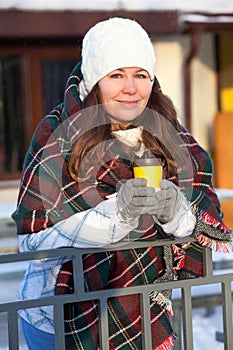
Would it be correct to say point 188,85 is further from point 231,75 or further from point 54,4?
point 54,4

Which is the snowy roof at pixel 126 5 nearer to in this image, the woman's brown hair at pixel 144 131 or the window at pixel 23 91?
the window at pixel 23 91

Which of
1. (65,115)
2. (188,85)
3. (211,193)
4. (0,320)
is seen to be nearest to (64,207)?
(65,115)

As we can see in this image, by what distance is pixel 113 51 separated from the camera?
2311mm

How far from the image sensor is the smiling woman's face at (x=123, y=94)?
2295mm

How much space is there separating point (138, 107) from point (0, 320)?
3.29 metres

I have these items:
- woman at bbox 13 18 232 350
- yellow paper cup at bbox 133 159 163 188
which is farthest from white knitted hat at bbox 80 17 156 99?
yellow paper cup at bbox 133 159 163 188

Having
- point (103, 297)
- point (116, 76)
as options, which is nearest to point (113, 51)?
point (116, 76)

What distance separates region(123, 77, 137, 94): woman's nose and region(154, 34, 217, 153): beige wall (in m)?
6.21

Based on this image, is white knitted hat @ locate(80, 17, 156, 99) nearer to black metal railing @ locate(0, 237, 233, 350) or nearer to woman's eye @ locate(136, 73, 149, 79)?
woman's eye @ locate(136, 73, 149, 79)

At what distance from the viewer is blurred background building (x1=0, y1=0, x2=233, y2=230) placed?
774 cm

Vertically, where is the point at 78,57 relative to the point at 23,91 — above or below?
above

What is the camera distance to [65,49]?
8195 millimetres

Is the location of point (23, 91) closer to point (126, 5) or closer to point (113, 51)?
point (126, 5)

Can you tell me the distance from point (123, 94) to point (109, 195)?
0.30 metres
